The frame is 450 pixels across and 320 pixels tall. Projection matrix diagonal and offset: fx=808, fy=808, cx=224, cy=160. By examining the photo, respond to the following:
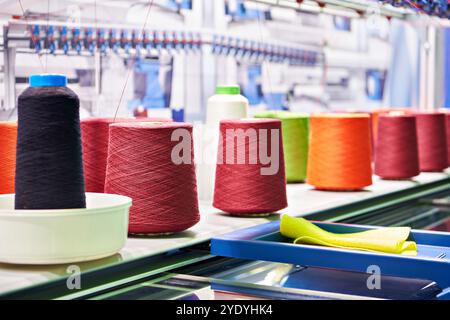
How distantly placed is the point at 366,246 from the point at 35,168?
543mm

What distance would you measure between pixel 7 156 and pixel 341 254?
2.00 feet

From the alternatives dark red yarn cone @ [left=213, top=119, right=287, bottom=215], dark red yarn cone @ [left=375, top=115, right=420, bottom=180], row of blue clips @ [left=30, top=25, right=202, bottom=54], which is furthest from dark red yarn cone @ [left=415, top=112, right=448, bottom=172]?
dark red yarn cone @ [left=213, top=119, right=287, bottom=215]

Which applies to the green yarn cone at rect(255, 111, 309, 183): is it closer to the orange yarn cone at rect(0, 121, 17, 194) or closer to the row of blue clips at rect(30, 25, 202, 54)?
the row of blue clips at rect(30, 25, 202, 54)

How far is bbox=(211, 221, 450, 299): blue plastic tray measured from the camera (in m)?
1.17

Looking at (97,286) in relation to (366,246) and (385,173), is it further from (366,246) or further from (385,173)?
(385,173)

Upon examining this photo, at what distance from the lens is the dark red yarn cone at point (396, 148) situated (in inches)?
87.4

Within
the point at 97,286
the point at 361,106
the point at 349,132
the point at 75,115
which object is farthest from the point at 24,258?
the point at 361,106

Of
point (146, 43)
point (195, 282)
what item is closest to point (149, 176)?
point (195, 282)

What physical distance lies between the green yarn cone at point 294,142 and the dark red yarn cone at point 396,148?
0.25 m

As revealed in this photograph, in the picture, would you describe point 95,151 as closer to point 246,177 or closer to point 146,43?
point 246,177

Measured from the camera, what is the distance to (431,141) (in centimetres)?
252

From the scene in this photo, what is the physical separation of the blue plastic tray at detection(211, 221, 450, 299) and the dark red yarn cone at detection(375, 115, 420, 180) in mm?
788

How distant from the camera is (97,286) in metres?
1.11
